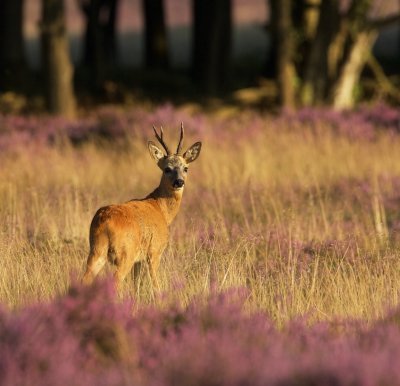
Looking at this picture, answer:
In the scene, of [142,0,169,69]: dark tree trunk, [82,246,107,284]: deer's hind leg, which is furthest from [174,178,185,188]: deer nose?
[142,0,169,69]: dark tree trunk

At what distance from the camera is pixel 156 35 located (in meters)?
34.0

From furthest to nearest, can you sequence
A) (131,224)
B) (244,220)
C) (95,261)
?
(244,220), (131,224), (95,261)

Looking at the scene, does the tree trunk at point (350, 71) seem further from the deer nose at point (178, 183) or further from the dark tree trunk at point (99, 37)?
the deer nose at point (178, 183)

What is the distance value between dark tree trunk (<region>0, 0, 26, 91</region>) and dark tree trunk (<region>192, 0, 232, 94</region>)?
4.78m

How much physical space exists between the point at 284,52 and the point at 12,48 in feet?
24.0

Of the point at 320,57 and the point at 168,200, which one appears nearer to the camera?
the point at 168,200

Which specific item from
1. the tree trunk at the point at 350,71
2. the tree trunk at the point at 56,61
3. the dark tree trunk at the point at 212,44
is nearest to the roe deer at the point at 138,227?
the tree trunk at the point at 56,61

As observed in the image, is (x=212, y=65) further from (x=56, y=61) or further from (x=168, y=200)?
(x=168, y=200)

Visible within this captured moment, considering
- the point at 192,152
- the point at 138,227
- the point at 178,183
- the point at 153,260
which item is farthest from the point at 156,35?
the point at 138,227

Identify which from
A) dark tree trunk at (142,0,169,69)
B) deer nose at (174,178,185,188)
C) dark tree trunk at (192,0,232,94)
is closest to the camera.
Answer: deer nose at (174,178,185,188)

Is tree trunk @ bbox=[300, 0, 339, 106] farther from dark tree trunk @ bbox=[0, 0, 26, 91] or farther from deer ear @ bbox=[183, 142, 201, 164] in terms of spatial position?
deer ear @ bbox=[183, 142, 201, 164]

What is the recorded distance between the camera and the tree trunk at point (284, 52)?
23.6 metres

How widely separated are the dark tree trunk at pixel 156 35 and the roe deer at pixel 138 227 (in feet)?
78.2

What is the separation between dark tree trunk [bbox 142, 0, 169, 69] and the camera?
34.0m
